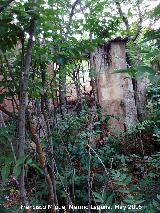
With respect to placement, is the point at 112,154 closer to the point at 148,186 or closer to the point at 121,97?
the point at 121,97

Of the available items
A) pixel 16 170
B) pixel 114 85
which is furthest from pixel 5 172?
pixel 114 85

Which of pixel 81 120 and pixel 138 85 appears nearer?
pixel 81 120

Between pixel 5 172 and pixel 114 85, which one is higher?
pixel 114 85

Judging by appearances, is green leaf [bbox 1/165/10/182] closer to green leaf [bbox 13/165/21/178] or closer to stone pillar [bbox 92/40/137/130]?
green leaf [bbox 13/165/21/178]

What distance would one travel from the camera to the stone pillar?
873 cm

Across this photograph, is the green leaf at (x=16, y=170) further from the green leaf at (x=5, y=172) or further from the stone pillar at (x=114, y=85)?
the stone pillar at (x=114, y=85)

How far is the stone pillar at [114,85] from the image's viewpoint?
28.7 ft

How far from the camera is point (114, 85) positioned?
349 inches

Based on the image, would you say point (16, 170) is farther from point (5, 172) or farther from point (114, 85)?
point (114, 85)

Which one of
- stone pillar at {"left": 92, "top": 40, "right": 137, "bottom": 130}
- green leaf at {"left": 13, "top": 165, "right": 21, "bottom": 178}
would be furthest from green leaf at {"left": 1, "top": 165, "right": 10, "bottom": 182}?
stone pillar at {"left": 92, "top": 40, "right": 137, "bottom": 130}

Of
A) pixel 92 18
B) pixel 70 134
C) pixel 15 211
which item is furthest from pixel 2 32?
pixel 70 134

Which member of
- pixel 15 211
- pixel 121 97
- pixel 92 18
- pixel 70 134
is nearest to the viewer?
pixel 15 211

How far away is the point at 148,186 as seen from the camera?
122 inches

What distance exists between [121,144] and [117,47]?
3.39 meters
